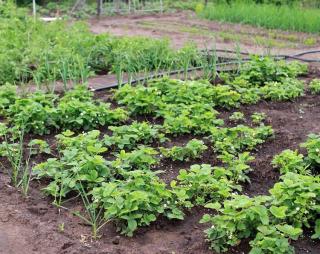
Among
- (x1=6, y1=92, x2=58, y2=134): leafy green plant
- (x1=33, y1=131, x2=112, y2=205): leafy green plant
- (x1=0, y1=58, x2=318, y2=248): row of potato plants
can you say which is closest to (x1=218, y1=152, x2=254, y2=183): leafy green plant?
(x1=0, y1=58, x2=318, y2=248): row of potato plants

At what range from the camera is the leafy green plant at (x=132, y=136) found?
4.48 m

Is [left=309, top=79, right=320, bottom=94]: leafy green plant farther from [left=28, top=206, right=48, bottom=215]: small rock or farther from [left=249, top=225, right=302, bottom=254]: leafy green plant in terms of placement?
[left=28, top=206, right=48, bottom=215]: small rock

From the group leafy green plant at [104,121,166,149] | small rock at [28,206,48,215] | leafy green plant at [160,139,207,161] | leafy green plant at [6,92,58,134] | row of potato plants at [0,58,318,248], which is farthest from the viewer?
leafy green plant at [6,92,58,134]

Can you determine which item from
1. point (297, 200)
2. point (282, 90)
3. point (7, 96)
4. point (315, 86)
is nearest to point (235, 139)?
point (297, 200)

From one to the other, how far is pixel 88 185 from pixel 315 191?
1.39 m

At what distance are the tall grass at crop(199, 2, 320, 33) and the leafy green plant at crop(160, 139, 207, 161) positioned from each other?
6.66m

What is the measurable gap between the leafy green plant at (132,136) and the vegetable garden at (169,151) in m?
0.01

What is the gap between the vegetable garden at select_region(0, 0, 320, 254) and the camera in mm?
3322

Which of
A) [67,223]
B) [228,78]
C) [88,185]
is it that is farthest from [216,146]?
[228,78]

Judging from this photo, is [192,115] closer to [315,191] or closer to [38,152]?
[38,152]

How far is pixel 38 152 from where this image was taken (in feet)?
15.0

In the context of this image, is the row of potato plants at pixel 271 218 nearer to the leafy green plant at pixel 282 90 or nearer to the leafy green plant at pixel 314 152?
the leafy green plant at pixel 314 152

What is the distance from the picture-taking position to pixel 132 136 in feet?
14.7

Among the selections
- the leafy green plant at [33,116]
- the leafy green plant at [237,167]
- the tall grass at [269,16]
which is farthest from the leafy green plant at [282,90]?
the tall grass at [269,16]
